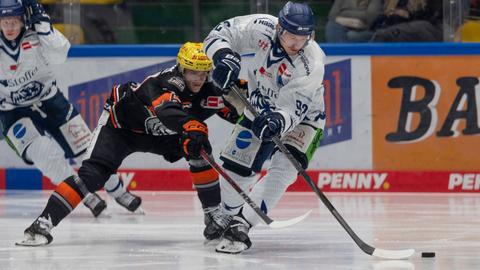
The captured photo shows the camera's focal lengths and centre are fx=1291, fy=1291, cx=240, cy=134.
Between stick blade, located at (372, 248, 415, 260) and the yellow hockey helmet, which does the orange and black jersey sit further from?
stick blade, located at (372, 248, 415, 260)

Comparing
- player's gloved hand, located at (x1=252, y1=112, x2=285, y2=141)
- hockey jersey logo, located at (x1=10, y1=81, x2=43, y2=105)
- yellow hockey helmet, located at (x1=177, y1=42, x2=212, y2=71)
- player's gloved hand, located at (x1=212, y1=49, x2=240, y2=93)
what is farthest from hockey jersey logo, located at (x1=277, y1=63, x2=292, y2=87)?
hockey jersey logo, located at (x1=10, y1=81, x2=43, y2=105)

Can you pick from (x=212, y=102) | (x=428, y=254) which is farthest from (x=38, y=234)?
(x=428, y=254)

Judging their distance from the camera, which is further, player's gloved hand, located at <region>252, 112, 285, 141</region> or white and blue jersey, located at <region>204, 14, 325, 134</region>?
white and blue jersey, located at <region>204, 14, 325, 134</region>

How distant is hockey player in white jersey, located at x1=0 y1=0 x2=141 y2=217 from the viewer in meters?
7.57

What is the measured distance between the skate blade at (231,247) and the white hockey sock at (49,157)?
6.16 feet

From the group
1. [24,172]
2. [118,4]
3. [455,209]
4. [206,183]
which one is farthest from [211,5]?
[206,183]

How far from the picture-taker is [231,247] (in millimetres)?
5973

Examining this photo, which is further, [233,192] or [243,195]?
[233,192]

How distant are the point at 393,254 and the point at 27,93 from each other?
2908mm

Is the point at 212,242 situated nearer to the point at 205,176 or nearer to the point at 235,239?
the point at 205,176

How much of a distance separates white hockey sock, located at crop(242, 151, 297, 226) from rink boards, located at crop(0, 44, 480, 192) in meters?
2.92

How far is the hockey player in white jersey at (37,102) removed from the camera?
7566mm

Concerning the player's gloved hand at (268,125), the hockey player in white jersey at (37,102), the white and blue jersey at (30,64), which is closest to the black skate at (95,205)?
the hockey player in white jersey at (37,102)

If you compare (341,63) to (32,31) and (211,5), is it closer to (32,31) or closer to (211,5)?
(211,5)
